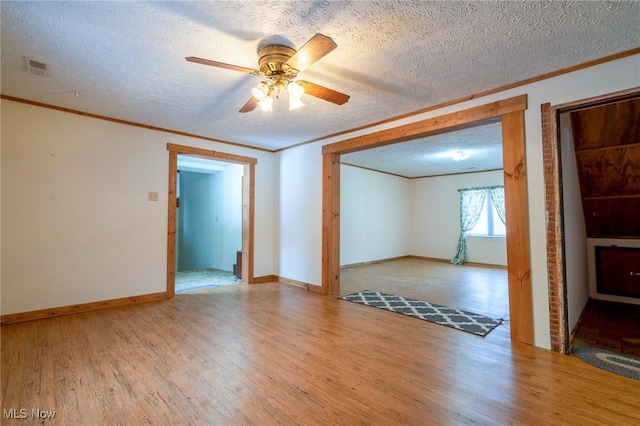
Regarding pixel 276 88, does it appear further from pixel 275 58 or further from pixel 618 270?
pixel 618 270

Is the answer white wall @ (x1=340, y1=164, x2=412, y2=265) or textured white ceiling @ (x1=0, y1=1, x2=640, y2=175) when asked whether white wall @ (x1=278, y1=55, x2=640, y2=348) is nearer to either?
textured white ceiling @ (x1=0, y1=1, x2=640, y2=175)

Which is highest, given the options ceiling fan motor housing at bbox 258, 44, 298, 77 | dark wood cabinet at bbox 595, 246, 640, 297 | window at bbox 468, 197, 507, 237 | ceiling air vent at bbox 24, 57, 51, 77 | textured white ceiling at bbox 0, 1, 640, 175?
ceiling air vent at bbox 24, 57, 51, 77

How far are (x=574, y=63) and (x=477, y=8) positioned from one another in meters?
1.26

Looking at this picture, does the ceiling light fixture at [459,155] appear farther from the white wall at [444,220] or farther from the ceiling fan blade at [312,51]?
the ceiling fan blade at [312,51]

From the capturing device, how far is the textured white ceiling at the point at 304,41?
1771mm

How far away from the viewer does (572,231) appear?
310cm

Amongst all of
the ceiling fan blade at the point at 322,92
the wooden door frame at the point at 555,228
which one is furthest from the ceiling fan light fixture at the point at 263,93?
the wooden door frame at the point at 555,228

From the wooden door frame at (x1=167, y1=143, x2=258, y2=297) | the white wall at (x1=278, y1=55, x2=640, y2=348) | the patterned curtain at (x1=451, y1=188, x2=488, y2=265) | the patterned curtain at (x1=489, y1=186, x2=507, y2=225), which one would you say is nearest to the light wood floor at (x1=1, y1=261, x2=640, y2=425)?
the white wall at (x1=278, y1=55, x2=640, y2=348)

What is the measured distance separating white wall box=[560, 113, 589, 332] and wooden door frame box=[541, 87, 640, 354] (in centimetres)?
16

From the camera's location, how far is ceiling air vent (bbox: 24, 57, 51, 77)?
2354mm

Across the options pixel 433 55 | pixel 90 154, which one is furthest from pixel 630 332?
pixel 90 154

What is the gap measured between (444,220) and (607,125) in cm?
510

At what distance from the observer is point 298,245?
496 cm

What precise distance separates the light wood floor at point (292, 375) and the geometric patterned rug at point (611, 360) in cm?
11
